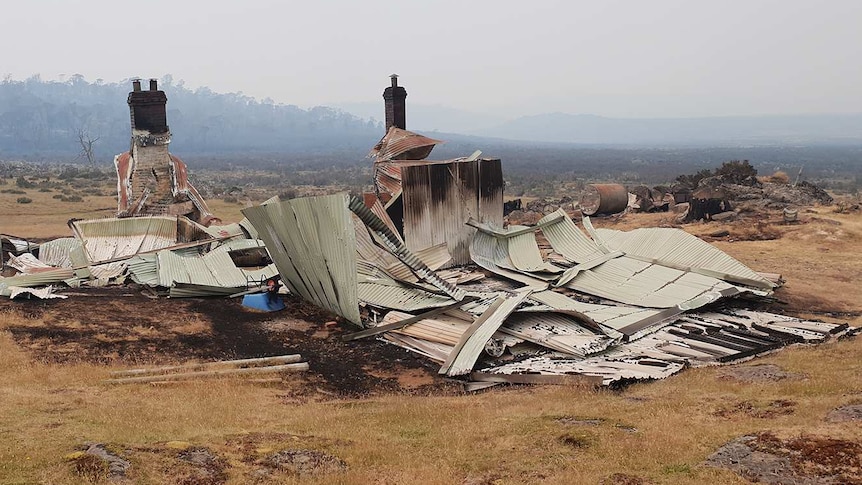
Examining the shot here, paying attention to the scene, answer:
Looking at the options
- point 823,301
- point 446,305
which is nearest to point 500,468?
point 446,305

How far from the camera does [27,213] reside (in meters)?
31.7

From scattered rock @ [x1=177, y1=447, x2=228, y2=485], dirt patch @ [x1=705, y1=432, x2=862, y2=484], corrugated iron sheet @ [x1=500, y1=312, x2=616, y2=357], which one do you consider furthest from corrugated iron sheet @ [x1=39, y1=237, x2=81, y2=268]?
dirt patch @ [x1=705, y1=432, x2=862, y2=484]

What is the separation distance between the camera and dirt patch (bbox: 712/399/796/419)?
7.64 m

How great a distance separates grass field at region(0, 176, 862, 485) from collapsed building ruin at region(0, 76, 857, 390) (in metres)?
1.26

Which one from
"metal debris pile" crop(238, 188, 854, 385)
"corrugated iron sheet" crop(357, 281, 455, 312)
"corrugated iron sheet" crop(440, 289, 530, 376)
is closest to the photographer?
"corrugated iron sheet" crop(440, 289, 530, 376)

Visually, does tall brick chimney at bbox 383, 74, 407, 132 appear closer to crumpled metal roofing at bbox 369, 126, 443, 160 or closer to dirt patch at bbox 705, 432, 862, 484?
crumpled metal roofing at bbox 369, 126, 443, 160

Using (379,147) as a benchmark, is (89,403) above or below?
below

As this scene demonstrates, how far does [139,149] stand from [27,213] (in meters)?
15.1

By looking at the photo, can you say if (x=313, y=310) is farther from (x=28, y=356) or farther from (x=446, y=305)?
(x=28, y=356)

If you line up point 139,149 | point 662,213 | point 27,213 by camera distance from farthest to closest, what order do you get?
point 27,213, point 662,213, point 139,149

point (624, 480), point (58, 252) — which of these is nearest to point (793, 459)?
point (624, 480)

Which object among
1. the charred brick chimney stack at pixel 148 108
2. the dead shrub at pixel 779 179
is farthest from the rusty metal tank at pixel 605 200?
the charred brick chimney stack at pixel 148 108

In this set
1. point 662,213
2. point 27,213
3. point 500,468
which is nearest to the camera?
point 500,468

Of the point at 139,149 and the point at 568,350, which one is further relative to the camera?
the point at 139,149
